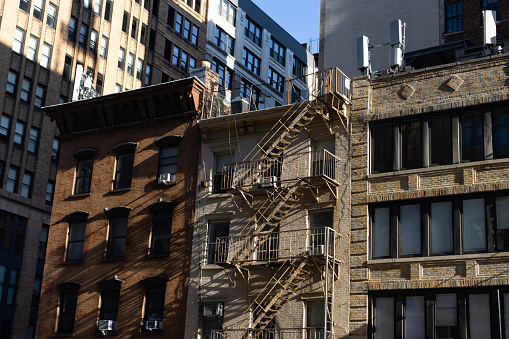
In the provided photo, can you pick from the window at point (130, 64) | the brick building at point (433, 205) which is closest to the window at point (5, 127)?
the window at point (130, 64)

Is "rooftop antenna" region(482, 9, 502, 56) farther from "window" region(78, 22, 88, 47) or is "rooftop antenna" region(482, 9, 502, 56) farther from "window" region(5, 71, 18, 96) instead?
"window" region(78, 22, 88, 47)

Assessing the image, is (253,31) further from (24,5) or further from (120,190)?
(120,190)

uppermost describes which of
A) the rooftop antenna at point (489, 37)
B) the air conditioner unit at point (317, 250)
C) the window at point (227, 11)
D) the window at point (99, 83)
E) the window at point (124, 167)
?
the window at point (227, 11)

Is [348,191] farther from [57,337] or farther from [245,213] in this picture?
[57,337]

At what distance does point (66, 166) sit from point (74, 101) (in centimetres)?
327

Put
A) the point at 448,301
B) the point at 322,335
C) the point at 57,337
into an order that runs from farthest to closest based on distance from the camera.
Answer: the point at 57,337, the point at 322,335, the point at 448,301

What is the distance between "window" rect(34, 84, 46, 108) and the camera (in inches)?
2395

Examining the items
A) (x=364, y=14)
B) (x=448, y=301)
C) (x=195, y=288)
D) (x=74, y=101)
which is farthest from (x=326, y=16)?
(x=448, y=301)

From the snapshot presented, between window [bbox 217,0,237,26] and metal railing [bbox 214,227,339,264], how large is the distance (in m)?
41.7

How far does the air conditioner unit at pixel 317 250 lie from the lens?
95.1ft

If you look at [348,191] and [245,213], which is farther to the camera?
[245,213]

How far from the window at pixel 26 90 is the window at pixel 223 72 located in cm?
1579

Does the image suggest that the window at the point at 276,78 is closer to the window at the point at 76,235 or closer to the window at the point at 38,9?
the window at the point at 38,9

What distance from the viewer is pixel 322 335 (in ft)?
94.9
